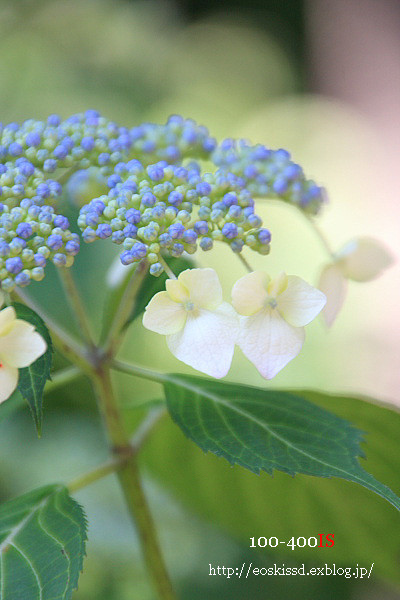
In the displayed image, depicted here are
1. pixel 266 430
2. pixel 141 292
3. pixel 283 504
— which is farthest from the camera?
pixel 283 504

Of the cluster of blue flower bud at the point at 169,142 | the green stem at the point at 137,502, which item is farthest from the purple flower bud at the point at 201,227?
the green stem at the point at 137,502

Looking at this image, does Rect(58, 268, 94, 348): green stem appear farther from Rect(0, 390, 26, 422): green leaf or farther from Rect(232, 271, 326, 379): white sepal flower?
Rect(232, 271, 326, 379): white sepal flower

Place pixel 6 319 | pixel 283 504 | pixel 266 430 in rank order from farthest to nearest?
pixel 283 504, pixel 266 430, pixel 6 319

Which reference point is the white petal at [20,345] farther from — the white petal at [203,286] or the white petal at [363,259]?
the white petal at [363,259]

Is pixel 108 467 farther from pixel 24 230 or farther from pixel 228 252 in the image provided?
pixel 228 252

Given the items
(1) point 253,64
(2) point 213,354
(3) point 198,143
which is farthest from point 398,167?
(2) point 213,354

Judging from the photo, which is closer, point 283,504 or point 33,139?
point 33,139

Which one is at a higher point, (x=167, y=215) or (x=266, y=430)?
(x=167, y=215)

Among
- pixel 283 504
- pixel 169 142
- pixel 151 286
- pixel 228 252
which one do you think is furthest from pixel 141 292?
pixel 228 252
